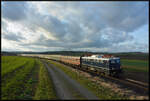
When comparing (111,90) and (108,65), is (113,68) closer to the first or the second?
(108,65)

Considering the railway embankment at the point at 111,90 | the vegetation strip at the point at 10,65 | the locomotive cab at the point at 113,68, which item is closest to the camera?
the railway embankment at the point at 111,90

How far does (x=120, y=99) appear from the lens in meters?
10.5

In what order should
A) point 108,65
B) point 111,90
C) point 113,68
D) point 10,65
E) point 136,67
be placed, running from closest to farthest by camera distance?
point 111,90
point 113,68
point 108,65
point 136,67
point 10,65

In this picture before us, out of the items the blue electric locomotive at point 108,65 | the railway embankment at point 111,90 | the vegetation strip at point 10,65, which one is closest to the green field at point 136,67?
the blue electric locomotive at point 108,65

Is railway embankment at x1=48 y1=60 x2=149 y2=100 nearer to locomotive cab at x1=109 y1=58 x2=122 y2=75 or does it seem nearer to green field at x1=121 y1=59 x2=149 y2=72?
locomotive cab at x1=109 y1=58 x2=122 y2=75

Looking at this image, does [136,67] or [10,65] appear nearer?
[136,67]

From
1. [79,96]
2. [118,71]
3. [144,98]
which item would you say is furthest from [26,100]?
[118,71]

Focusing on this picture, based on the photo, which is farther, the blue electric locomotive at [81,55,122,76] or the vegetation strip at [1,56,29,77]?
the vegetation strip at [1,56,29,77]

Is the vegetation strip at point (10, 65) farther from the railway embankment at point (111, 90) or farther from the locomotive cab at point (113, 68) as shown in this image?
the locomotive cab at point (113, 68)

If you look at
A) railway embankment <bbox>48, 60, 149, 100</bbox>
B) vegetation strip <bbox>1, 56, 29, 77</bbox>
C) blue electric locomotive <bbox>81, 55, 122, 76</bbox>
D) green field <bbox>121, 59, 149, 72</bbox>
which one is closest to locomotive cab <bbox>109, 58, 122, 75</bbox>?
blue electric locomotive <bbox>81, 55, 122, 76</bbox>

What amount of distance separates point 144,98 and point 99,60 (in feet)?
44.4

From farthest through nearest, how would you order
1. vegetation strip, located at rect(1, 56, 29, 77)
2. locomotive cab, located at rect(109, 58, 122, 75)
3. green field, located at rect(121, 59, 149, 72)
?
green field, located at rect(121, 59, 149, 72), vegetation strip, located at rect(1, 56, 29, 77), locomotive cab, located at rect(109, 58, 122, 75)

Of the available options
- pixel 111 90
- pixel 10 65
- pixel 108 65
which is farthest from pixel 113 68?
pixel 10 65

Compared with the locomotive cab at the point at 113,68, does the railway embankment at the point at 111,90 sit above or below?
below
